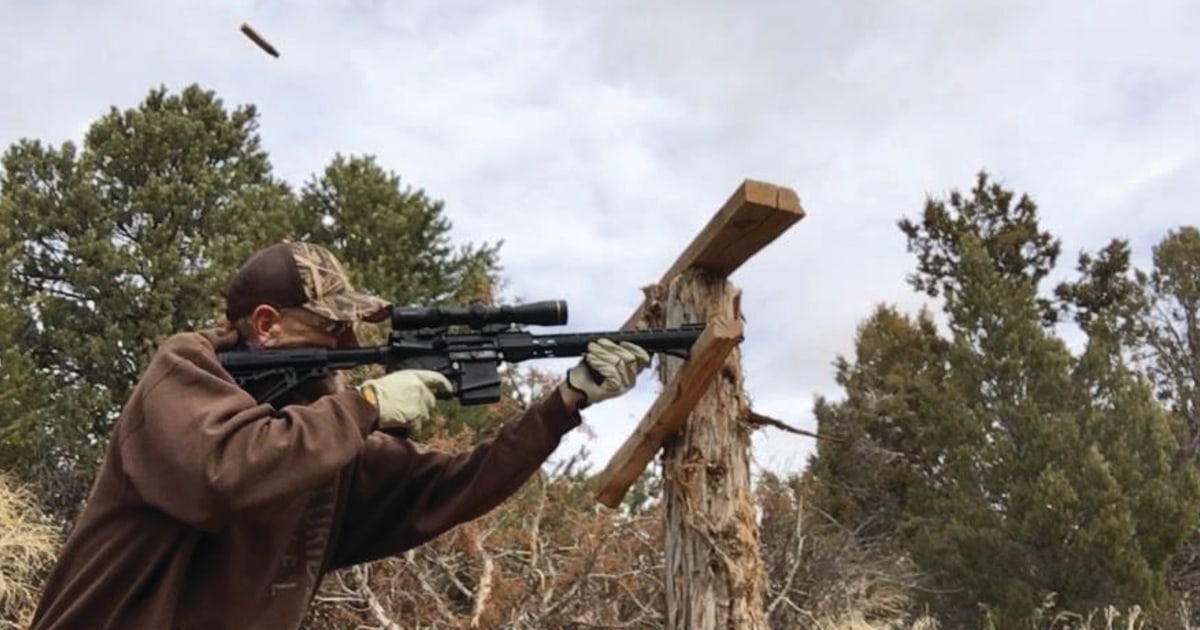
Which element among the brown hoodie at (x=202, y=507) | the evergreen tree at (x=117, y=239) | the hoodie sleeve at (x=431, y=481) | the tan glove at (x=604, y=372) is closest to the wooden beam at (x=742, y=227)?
the tan glove at (x=604, y=372)

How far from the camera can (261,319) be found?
8.37ft

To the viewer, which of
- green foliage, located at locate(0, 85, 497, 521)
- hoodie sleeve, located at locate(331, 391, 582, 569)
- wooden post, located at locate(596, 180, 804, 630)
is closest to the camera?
hoodie sleeve, located at locate(331, 391, 582, 569)

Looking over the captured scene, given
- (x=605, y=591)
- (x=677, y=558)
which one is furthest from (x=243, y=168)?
(x=677, y=558)

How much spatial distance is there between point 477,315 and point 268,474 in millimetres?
811

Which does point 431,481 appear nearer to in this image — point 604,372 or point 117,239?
point 604,372

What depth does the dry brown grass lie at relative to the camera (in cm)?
888

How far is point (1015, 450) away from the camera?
42.1 feet

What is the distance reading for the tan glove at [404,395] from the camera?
7.86 feet

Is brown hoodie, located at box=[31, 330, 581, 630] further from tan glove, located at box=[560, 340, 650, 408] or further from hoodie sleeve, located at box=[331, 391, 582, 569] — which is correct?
tan glove, located at box=[560, 340, 650, 408]

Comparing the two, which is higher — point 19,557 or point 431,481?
point 431,481

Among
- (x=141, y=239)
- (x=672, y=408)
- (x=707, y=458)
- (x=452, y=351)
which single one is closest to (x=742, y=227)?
(x=672, y=408)

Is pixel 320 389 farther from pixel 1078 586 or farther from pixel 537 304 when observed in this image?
pixel 1078 586

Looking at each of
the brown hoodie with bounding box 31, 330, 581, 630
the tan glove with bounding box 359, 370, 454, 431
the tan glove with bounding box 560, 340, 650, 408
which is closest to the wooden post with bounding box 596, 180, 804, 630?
the tan glove with bounding box 560, 340, 650, 408

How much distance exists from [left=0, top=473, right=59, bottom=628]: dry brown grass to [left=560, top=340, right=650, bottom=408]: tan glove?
738 cm
